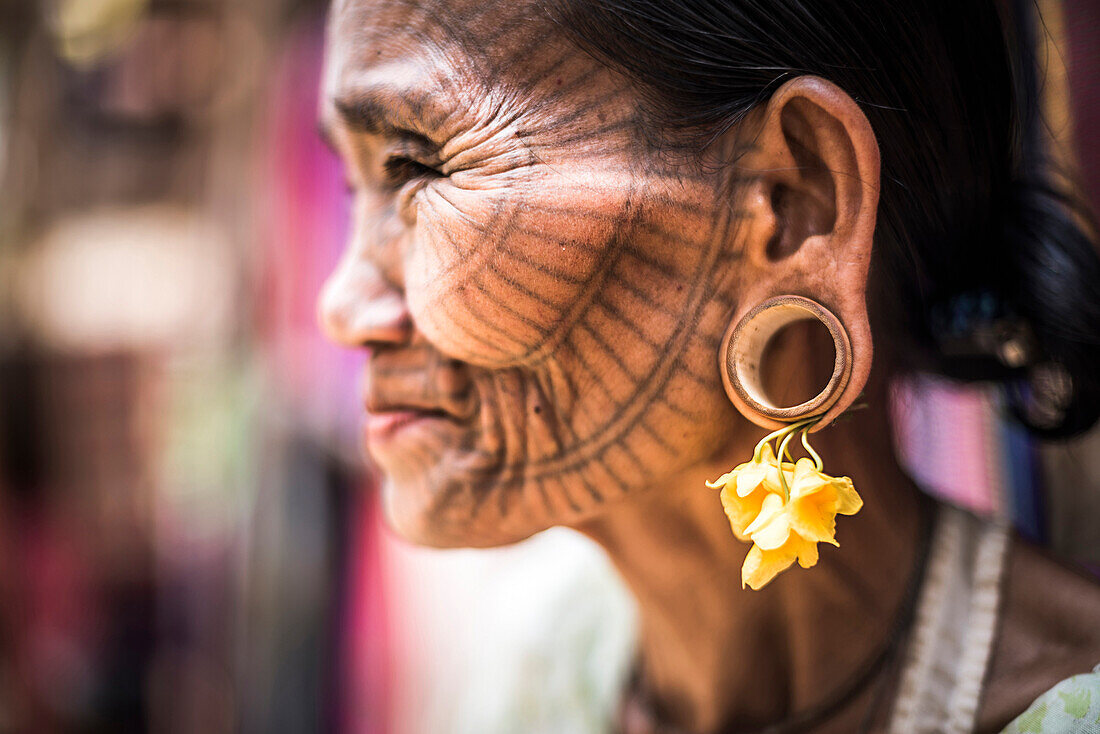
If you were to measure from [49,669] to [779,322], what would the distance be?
2.29 metres

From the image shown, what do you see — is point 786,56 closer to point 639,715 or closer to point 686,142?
point 686,142

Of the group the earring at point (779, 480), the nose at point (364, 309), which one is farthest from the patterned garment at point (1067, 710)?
the nose at point (364, 309)

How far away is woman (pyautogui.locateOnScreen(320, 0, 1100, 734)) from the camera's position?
559mm

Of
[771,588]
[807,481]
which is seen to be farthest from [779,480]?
[771,588]

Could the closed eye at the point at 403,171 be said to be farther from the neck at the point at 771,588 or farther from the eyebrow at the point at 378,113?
the neck at the point at 771,588

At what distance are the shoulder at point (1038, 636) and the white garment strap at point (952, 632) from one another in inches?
0.4

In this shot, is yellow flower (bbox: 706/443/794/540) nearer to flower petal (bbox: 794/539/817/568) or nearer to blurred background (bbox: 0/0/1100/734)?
flower petal (bbox: 794/539/817/568)

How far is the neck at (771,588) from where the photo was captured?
2.26 ft

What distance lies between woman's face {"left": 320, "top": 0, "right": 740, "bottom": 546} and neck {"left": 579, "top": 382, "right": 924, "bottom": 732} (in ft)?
0.32

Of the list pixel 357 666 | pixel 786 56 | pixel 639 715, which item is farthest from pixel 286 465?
pixel 786 56

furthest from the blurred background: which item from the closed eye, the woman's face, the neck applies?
the closed eye

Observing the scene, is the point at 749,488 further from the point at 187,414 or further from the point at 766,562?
the point at 187,414

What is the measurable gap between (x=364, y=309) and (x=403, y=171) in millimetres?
128

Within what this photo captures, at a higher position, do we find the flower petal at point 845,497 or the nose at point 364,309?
the nose at point 364,309
